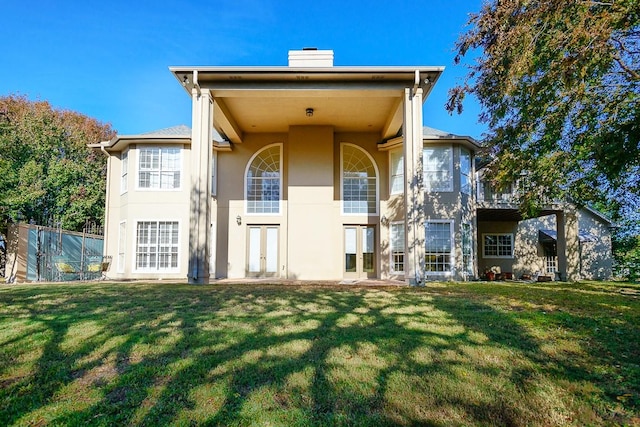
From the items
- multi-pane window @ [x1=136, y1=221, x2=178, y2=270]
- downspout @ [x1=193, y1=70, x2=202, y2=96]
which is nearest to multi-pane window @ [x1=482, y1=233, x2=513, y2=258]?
multi-pane window @ [x1=136, y1=221, x2=178, y2=270]

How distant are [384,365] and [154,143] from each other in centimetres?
1376

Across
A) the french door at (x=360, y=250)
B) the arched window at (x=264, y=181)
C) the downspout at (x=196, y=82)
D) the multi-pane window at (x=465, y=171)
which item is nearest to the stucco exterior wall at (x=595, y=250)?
the multi-pane window at (x=465, y=171)

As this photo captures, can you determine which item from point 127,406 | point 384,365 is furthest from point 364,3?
point 127,406

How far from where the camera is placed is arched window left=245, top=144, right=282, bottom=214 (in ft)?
49.0

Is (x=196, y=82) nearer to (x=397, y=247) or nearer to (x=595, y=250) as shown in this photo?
(x=397, y=247)

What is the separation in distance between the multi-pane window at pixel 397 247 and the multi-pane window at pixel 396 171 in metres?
1.31

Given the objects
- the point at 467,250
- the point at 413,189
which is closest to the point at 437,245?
the point at 467,250

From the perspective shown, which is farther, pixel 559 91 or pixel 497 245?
pixel 497 245

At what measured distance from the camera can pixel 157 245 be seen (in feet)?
48.3

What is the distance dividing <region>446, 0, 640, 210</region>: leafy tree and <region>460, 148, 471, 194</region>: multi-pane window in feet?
5.06

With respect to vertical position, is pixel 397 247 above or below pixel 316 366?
above

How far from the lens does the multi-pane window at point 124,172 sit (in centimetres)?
1511

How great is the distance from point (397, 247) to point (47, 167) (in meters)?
18.7

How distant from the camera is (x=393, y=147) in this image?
47.6 feet
